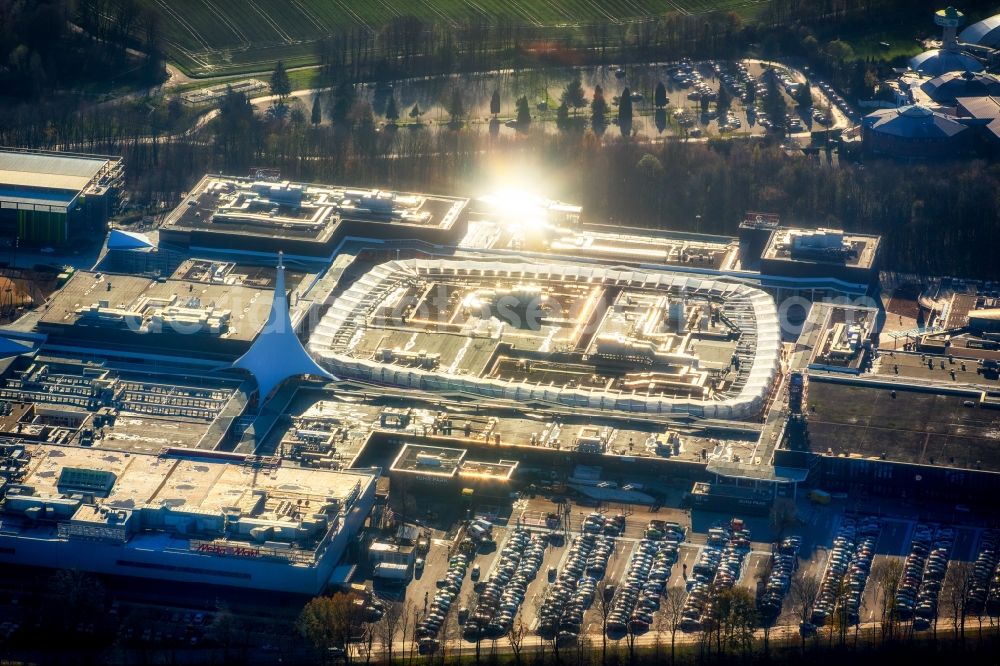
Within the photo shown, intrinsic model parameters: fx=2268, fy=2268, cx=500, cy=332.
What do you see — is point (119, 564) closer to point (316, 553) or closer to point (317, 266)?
point (316, 553)

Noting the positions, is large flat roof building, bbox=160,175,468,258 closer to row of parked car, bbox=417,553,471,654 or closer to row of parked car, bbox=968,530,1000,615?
row of parked car, bbox=417,553,471,654

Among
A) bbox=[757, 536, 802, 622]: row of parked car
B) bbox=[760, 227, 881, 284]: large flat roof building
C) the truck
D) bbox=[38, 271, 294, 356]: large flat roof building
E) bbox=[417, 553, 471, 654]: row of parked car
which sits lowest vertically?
bbox=[417, 553, 471, 654]: row of parked car

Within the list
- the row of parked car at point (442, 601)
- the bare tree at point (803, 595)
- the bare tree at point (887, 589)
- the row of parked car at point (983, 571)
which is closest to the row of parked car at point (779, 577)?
the bare tree at point (803, 595)

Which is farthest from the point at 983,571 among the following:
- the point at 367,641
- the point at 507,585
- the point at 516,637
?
the point at 367,641

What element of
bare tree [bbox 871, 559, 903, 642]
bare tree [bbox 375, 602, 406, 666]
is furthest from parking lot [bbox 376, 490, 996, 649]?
bare tree [bbox 375, 602, 406, 666]

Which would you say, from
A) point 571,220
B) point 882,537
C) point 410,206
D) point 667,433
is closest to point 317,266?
point 410,206

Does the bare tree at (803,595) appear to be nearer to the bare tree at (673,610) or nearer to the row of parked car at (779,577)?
the row of parked car at (779,577)
